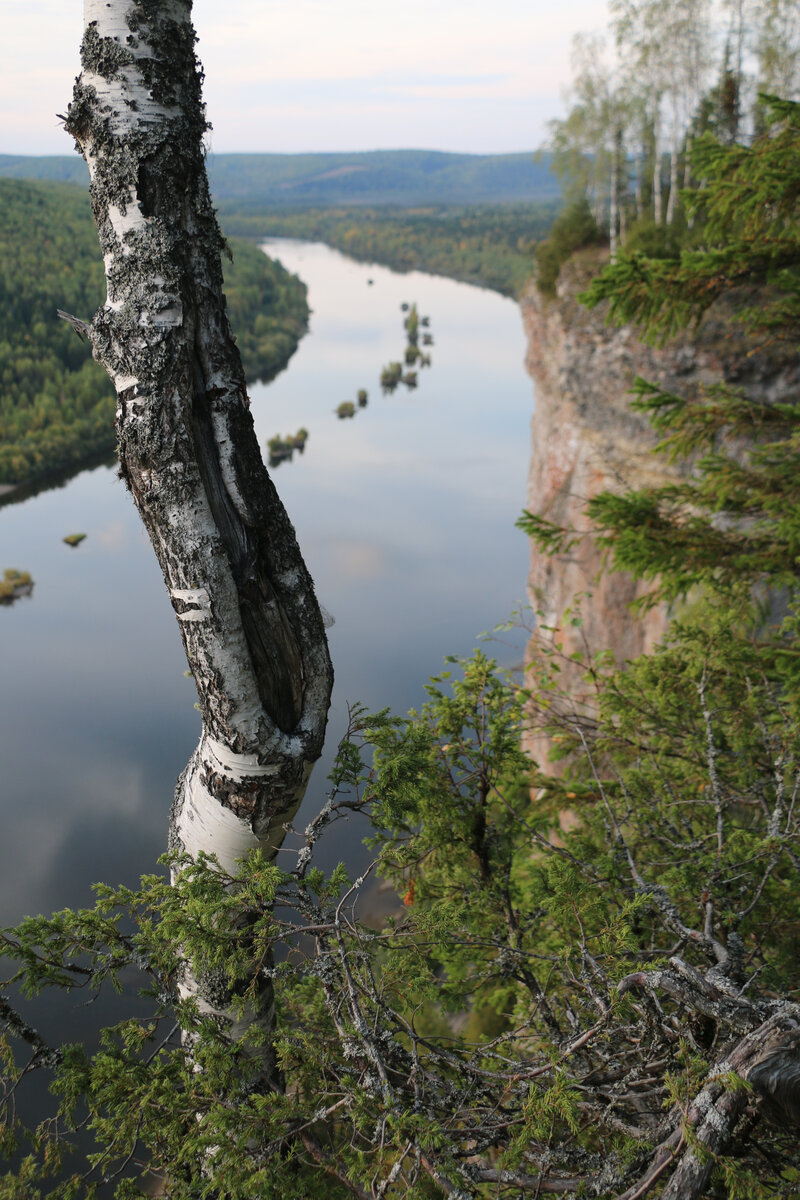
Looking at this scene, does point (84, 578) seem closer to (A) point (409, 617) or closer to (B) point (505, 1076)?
(A) point (409, 617)

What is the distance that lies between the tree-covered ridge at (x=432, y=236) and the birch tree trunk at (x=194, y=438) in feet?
182

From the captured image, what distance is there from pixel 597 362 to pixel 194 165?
1048cm

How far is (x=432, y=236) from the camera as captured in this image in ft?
293

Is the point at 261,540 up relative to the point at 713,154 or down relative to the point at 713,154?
down

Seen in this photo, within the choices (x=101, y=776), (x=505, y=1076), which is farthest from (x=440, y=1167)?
(x=101, y=776)

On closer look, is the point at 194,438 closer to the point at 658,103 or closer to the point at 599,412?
the point at 599,412

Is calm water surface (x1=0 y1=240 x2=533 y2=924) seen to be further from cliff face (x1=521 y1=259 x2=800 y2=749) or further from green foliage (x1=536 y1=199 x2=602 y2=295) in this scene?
green foliage (x1=536 y1=199 x2=602 y2=295)

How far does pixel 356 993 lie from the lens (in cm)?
150

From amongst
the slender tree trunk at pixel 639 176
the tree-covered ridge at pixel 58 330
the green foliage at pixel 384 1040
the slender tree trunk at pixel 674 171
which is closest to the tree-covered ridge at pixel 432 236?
the tree-covered ridge at pixel 58 330

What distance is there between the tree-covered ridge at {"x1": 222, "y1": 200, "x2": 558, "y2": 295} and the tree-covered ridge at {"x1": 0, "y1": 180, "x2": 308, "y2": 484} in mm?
18831

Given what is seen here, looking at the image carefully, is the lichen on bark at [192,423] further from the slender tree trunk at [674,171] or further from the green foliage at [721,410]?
the slender tree trunk at [674,171]

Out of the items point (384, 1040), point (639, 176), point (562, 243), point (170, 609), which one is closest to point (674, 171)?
point (562, 243)

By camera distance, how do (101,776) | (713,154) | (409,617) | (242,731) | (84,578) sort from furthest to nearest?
(84,578) < (409,617) < (101,776) < (713,154) < (242,731)

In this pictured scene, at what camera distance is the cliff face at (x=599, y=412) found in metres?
9.66
